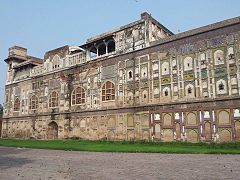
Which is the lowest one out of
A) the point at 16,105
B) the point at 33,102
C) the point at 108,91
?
the point at 16,105

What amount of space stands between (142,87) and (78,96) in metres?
7.76

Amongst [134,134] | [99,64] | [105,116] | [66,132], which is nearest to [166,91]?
[134,134]

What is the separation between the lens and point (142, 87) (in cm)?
2036

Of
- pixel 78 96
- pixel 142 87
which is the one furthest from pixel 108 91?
pixel 78 96

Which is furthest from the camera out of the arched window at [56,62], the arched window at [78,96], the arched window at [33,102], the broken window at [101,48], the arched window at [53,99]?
the arched window at [33,102]

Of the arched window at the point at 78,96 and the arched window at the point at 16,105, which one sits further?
the arched window at the point at 16,105

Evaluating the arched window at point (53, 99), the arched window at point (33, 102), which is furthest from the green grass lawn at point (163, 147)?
the arched window at point (33, 102)

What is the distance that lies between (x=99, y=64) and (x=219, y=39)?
1112cm

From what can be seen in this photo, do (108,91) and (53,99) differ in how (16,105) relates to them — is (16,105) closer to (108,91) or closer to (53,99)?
(53,99)

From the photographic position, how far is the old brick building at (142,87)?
16.6m

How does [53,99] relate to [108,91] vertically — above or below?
below

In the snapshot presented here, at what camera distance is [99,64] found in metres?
24.0

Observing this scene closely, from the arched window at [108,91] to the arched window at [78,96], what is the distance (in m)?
2.82

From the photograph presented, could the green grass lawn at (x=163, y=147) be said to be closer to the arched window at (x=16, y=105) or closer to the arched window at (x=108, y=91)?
the arched window at (x=108, y=91)
